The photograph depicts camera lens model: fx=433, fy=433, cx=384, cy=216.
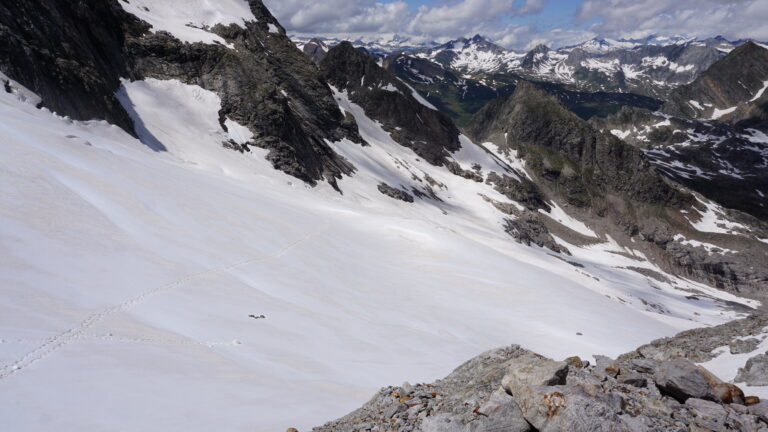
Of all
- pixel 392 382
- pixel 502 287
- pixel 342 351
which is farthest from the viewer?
pixel 502 287

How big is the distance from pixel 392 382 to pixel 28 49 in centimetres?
4946

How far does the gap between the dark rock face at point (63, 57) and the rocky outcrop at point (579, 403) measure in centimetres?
4719

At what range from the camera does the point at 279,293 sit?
75.8 feet

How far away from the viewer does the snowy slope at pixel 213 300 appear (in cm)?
1159

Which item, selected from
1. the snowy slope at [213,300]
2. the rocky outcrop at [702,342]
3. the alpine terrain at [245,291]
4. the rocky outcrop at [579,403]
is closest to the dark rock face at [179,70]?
the alpine terrain at [245,291]

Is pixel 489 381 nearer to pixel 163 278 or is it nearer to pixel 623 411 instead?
pixel 623 411

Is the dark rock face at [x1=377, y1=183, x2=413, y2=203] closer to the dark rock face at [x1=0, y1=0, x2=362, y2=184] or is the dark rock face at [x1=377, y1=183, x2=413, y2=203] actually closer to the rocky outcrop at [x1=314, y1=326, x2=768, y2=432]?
the dark rock face at [x1=0, y1=0, x2=362, y2=184]

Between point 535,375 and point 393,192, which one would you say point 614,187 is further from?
point 535,375

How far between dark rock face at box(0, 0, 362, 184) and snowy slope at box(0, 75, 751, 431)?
568cm

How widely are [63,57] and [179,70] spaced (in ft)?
78.4

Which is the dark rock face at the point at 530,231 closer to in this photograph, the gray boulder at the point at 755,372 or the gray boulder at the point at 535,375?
the gray boulder at the point at 755,372

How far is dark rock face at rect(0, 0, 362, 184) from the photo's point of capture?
43.9m

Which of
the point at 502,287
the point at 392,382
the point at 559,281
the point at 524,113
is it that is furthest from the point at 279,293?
the point at 524,113

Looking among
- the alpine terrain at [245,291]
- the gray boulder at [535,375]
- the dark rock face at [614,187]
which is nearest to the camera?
the gray boulder at [535,375]
